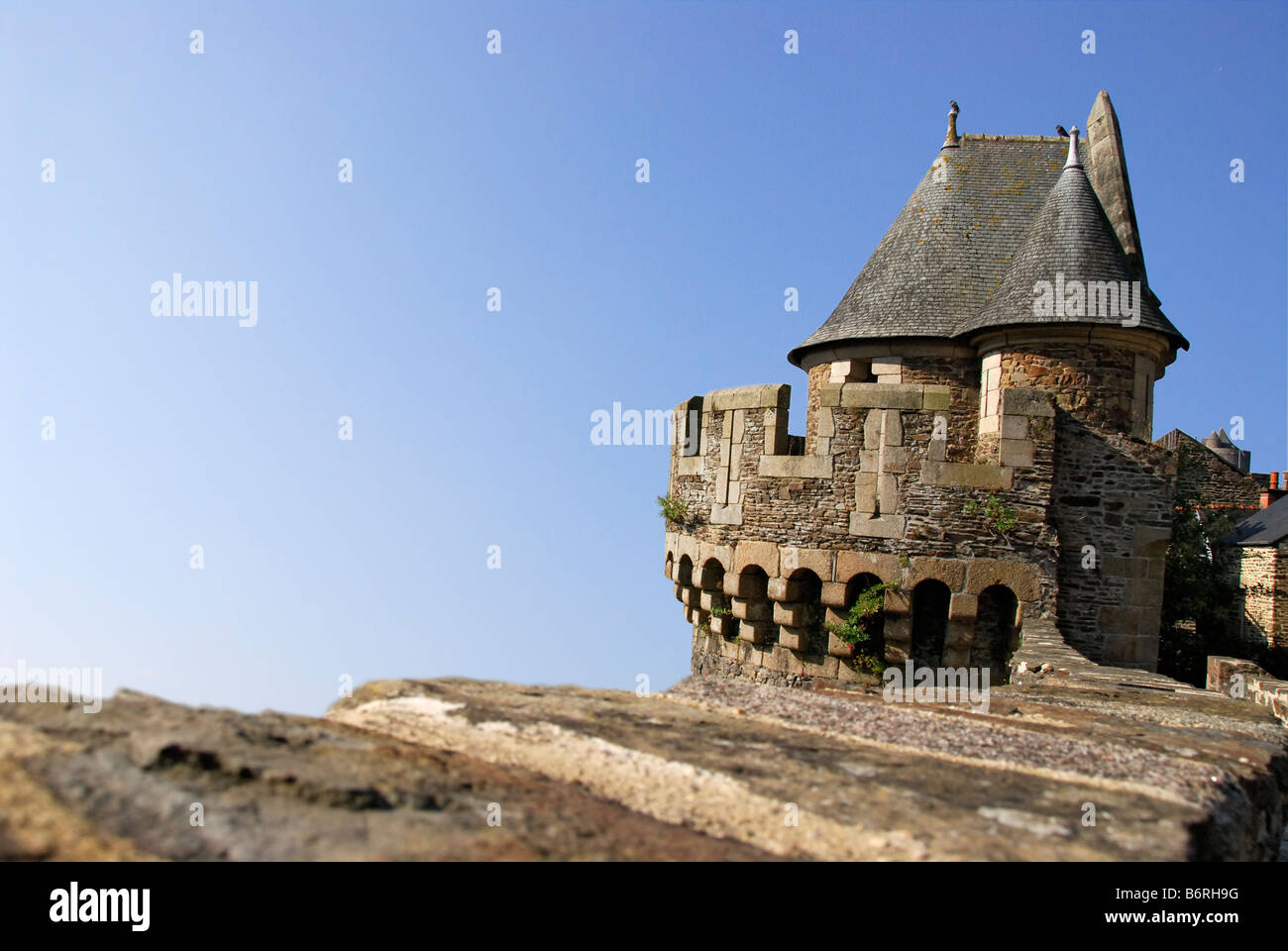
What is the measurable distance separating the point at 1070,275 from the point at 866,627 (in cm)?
448

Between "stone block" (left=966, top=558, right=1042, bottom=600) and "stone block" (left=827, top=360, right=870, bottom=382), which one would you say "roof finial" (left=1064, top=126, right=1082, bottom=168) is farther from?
"stone block" (left=966, top=558, right=1042, bottom=600)

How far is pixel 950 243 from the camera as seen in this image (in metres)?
13.7

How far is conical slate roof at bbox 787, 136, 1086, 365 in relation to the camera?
13.1 metres

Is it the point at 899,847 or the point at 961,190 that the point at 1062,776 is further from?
the point at 961,190

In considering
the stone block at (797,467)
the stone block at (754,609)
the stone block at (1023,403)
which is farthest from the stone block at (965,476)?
the stone block at (754,609)

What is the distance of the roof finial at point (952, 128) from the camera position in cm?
1487

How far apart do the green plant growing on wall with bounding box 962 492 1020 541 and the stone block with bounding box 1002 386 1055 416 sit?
2.73 feet

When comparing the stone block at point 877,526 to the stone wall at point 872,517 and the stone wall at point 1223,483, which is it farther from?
the stone wall at point 1223,483

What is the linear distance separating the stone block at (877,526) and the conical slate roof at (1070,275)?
2.96 m

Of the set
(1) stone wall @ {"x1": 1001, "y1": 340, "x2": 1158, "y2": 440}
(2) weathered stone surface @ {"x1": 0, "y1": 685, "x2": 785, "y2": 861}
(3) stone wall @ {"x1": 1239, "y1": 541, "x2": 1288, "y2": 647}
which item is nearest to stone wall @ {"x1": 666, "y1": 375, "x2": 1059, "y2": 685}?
(1) stone wall @ {"x1": 1001, "y1": 340, "x2": 1158, "y2": 440}

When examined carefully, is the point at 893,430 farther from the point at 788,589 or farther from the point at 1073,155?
the point at 1073,155
